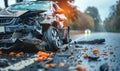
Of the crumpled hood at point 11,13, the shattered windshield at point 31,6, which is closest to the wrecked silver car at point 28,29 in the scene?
the crumpled hood at point 11,13

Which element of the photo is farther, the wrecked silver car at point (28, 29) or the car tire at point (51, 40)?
the car tire at point (51, 40)

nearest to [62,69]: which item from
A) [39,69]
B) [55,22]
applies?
[39,69]

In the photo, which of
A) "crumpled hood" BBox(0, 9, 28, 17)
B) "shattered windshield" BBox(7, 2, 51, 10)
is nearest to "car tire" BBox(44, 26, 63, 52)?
"crumpled hood" BBox(0, 9, 28, 17)

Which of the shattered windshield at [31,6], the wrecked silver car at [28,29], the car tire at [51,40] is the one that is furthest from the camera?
the shattered windshield at [31,6]

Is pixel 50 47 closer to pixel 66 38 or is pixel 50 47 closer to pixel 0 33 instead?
pixel 0 33

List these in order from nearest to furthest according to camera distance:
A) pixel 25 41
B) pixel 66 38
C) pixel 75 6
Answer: pixel 25 41
pixel 66 38
pixel 75 6

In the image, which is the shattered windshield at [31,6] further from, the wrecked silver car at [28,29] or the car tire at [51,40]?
the car tire at [51,40]

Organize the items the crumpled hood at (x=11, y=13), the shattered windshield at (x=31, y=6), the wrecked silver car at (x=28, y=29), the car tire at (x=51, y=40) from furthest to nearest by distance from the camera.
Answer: the shattered windshield at (x=31, y=6)
the car tire at (x=51, y=40)
the crumpled hood at (x=11, y=13)
the wrecked silver car at (x=28, y=29)

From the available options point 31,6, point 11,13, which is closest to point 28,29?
point 11,13

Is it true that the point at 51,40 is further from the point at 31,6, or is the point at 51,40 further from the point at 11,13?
the point at 31,6

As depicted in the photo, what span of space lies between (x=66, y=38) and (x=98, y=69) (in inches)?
345

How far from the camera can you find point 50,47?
12172mm

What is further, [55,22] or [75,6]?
[75,6]

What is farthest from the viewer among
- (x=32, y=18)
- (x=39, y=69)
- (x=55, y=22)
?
(x=55, y=22)
